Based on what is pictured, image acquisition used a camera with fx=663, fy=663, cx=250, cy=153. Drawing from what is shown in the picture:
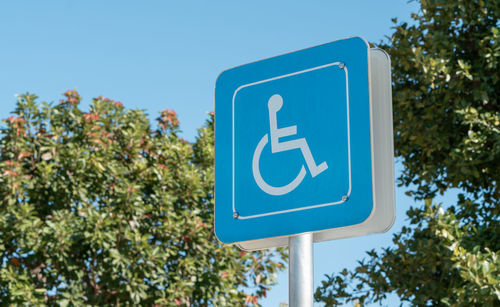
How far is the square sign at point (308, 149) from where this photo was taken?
193cm

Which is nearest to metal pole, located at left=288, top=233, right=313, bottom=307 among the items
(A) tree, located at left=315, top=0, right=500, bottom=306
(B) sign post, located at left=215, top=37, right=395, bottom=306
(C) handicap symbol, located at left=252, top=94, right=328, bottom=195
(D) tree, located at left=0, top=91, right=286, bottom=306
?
(B) sign post, located at left=215, top=37, right=395, bottom=306

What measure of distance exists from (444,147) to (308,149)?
6.24 meters

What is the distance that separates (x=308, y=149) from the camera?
79.4 inches

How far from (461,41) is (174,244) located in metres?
5.46

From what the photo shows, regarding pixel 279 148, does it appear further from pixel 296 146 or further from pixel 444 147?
pixel 444 147

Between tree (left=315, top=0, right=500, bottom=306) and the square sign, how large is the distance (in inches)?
195

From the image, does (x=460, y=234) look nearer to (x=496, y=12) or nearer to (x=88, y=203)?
(x=496, y=12)

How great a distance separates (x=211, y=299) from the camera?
10469 mm

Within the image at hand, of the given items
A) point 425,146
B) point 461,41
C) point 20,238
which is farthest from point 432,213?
point 20,238

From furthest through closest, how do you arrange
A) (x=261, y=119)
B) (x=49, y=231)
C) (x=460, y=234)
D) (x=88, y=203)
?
(x=88, y=203) → (x=49, y=231) → (x=460, y=234) → (x=261, y=119)

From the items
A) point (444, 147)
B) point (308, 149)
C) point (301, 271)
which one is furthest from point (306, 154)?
point (444, 147)

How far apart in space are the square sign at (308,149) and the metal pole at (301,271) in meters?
0.04

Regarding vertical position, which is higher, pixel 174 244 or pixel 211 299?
pixel 174 244

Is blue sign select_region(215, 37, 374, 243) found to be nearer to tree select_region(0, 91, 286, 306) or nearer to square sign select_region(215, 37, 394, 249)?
square sign select_region(215, 37, 394, 249)
